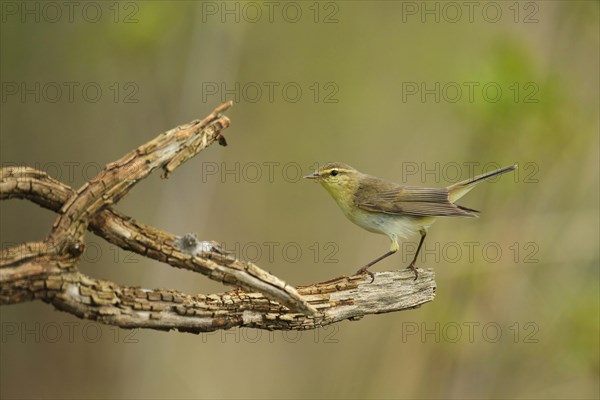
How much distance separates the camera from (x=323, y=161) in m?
10.0

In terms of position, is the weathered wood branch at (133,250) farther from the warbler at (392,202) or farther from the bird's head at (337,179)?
the bird's head at (337,179)

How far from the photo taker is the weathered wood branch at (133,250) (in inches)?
122

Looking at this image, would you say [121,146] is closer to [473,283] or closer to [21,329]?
[21,329]

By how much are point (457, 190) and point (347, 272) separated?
3934 mm

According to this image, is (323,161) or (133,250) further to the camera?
(323,161)

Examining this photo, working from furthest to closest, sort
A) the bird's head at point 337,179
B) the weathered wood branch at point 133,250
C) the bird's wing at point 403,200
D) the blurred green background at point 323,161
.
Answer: the blurred green background at point 323,161, the bird's head at point 337,179, the bird's wing at point 403,200, the weathered wood branch at point 133,250

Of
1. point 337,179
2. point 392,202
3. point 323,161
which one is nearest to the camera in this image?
point 392,202

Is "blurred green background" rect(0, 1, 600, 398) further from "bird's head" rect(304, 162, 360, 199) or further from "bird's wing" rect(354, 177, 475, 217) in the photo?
"bird's head" rect(304, 162, 360, 199)

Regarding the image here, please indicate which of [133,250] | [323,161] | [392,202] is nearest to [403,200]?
[392,202]

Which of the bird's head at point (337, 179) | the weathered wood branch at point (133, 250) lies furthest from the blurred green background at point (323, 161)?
the weathered wood branch at point (133, 250)

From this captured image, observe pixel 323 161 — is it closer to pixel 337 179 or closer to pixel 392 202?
pixel 337 179

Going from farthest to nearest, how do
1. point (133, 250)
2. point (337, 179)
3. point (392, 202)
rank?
point (337, 179) < point (392, 202) < point (133, 250)

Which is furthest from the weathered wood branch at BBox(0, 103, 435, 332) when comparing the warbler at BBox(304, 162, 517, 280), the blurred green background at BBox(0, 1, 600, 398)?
the blurred green background at BBox(0, 1, 600, 398)

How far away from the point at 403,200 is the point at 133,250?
285 cm
